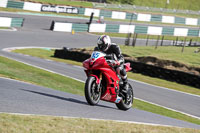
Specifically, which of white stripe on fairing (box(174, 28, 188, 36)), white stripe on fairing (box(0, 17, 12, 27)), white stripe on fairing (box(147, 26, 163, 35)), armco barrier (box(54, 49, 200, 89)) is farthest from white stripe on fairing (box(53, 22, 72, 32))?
armco barrier (box(54, 49, 200, 89))

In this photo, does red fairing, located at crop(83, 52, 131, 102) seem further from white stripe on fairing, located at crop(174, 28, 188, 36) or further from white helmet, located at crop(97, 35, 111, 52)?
white stripe on fairing, located at crop(174, 28, 188, 36)

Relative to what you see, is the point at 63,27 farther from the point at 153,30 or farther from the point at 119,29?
the point at 153,30

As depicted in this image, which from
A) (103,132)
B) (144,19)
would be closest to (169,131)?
(103,132)

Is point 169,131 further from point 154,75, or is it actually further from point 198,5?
point 198,5

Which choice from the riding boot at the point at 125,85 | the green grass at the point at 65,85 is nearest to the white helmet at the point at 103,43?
the riding boot at the point at 125,85

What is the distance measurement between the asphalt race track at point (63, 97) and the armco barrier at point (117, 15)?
8533mm

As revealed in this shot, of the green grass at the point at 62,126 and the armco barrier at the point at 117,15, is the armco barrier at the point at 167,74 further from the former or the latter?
the armco barrier at the point at 117,15

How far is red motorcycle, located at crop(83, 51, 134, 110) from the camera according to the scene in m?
8.95

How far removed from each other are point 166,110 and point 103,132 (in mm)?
7993

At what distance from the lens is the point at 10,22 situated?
41938mm

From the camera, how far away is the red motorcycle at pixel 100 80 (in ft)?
29.3

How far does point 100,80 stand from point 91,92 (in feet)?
1.17

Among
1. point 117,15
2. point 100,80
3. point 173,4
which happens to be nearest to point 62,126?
point 100,80

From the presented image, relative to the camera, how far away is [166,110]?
14.0 m
